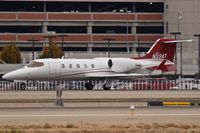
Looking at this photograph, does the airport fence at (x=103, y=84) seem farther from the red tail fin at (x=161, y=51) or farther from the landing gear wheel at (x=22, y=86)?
the red tail fin at (x=161, y=51)

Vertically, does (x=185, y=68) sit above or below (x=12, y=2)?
below

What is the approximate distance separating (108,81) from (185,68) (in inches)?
1533

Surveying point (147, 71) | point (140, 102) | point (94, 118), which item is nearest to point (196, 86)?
point (147, 71)

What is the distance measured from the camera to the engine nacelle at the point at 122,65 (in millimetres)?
65875

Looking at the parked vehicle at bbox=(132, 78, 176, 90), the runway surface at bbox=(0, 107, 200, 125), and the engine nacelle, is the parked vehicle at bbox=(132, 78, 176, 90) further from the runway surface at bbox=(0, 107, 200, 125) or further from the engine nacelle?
the runway surface at bbox=(0, 107, 200, 125)

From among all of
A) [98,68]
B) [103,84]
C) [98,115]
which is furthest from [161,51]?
[98,115]

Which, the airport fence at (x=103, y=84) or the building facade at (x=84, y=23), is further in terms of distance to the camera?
the building facade at (x=84, y=23)

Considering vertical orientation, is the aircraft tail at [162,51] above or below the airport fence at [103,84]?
above

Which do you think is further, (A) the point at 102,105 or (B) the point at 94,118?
(A) the point at 102,105

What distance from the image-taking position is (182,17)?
126750 mm

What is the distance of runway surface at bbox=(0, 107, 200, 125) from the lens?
2803 centimetres

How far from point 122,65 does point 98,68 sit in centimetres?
233

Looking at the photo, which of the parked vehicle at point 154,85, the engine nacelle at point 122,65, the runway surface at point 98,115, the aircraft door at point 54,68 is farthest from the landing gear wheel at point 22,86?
the runway surface at point 98,115

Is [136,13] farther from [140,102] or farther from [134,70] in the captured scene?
[140,102]
